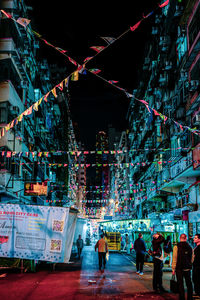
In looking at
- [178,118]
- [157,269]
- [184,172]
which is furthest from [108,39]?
[178,118]

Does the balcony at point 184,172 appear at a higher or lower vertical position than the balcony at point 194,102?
lower

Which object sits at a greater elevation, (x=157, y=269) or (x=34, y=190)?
(x=34, y=190)

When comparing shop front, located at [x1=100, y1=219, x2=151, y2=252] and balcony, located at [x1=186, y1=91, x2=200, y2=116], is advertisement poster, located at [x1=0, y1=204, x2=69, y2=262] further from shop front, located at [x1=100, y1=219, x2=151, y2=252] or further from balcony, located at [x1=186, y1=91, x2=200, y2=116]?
shop front, located at [x1=100, y1=219, x2=151, y2=252]

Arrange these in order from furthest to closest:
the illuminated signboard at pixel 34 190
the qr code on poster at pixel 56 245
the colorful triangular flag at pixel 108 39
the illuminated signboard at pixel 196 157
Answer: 1. the illuminated signboard at pixel 34 190
2. the illuminated signboard at pixel 196 157
3. the qr code on poster at pixel 56 245
4. the colorful triangular flag at pixel 108 39

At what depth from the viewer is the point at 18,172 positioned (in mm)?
26891

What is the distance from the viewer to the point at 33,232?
11.6m

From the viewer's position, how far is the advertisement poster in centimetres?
1116

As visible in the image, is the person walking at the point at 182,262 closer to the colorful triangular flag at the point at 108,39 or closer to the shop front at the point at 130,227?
the colorful triangular flag at the point at 108,39

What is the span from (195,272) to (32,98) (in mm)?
26657

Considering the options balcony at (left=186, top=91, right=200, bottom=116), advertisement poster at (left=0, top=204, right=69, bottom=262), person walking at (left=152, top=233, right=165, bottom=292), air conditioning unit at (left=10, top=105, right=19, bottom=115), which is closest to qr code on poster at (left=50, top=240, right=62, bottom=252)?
advertisement poster at (left=0, top=204, right=69, bottom=262)

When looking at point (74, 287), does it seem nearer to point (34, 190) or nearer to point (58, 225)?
point (58, 225)

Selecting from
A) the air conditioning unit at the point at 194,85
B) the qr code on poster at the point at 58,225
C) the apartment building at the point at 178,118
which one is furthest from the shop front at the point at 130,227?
the qr code on poster at the point at 58,225

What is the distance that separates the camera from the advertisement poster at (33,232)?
439 inches

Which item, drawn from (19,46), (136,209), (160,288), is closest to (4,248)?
(160,288)
